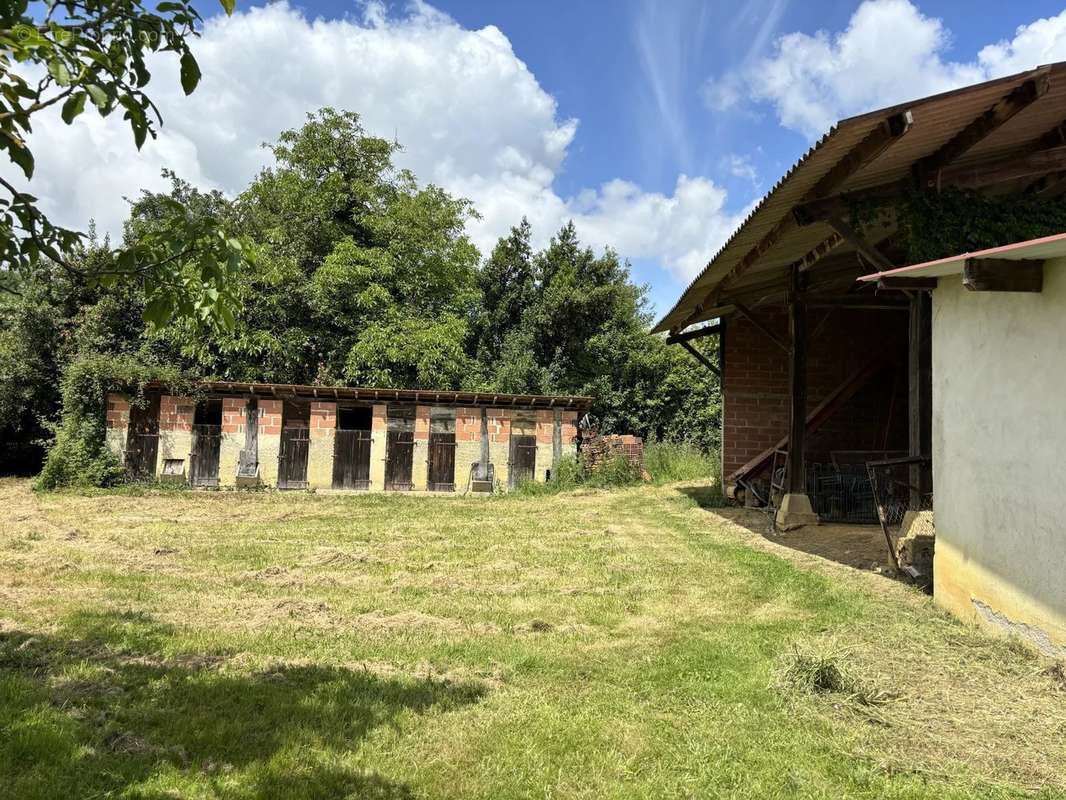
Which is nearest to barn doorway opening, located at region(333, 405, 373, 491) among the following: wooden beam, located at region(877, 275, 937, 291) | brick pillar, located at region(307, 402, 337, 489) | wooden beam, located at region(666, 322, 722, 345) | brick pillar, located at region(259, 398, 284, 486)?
brick pillar, located at region(307, 402, 337, 489)

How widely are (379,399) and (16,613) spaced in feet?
36.7

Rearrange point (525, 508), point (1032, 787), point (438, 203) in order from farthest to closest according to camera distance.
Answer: point (438, 203) → point (525, 508) → point (1032, 787)

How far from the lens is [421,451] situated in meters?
16.1

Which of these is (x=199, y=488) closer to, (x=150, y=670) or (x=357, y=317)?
(x=357, y=317)

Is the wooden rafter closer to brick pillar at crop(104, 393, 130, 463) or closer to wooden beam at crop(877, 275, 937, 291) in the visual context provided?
wooden beam at crop(877, 275, 937, 291)

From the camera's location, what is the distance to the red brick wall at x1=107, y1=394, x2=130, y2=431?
15125mm

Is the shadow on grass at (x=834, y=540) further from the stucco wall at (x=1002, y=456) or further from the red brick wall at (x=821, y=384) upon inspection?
the red brick wall at (x=821, y=384)

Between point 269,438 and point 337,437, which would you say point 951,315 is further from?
point 269,438

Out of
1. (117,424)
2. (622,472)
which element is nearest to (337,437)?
(117,424)

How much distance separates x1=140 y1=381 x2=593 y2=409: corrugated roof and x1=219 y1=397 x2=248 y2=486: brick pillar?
27cm

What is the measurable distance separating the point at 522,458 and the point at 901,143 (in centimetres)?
1154

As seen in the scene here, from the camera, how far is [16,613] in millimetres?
4859

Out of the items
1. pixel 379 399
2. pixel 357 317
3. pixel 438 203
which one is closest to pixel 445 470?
pixel 379 399

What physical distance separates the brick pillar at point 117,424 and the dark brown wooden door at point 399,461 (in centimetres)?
574
